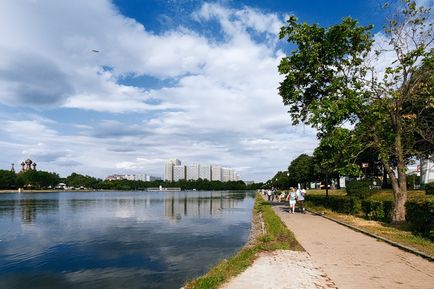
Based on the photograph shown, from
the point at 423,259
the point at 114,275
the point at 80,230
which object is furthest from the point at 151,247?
the point at 423,259

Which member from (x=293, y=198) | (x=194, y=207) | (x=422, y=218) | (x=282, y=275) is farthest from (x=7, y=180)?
(x=282, y=275)

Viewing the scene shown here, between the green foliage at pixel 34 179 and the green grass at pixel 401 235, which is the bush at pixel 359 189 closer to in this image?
the green grass at pixel 401 235

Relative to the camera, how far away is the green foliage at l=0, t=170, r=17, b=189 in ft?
529

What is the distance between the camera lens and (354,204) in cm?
2686

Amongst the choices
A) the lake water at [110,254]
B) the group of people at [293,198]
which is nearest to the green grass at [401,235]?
the lake water at [110,254]

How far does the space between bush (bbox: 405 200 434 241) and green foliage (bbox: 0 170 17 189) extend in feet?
565

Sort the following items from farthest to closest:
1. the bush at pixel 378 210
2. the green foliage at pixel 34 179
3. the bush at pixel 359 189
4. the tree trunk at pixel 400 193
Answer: the green foliage at pixel 34 179, the bush at pixel 359 189, the bush at pixel 378 210, the tree trunk at pixel 400 193

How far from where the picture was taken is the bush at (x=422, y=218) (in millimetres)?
15575

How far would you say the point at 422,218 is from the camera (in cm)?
1670

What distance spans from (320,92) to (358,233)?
41.9 ft

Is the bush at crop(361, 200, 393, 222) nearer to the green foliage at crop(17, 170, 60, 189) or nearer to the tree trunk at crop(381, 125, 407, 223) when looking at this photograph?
the tree trunk at crop(381, 125, 407, 223)

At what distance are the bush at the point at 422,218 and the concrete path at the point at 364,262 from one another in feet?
7.48

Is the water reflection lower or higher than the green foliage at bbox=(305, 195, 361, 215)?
lower

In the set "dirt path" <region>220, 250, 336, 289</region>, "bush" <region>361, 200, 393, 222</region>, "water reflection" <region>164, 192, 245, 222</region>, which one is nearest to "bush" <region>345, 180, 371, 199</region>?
"water reflection" <region>164, 192, 245, 222</region>
